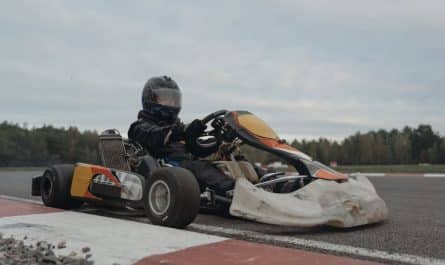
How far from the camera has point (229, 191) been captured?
194 inches

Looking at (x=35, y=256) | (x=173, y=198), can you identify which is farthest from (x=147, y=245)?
(x=173, y=198)

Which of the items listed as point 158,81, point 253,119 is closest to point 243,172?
point 253,119

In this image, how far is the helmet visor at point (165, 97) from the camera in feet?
19.7

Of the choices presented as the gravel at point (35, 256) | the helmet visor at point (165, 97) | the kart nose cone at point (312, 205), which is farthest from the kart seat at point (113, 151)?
the gravel at point (35, 256)

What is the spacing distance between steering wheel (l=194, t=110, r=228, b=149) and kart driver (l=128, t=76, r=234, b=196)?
5 cm

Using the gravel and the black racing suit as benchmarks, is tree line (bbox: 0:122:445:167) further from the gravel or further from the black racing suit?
the gravel

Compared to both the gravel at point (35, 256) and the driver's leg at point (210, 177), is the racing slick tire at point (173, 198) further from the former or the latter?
the gravel at point (35, 256)

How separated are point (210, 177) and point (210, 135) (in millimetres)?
656

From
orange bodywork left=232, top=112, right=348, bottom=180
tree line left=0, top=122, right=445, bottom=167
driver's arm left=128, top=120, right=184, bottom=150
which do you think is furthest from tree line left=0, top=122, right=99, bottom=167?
orange bodywork left=232, top=112, right=348, bottom=180

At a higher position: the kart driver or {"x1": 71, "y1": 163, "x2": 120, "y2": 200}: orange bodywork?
the kart driver

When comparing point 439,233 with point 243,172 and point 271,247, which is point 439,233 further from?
point 243,172

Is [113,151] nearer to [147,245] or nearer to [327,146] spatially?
[147,245]

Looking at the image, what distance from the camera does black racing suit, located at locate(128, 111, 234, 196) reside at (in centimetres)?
509

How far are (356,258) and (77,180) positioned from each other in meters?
3.73
